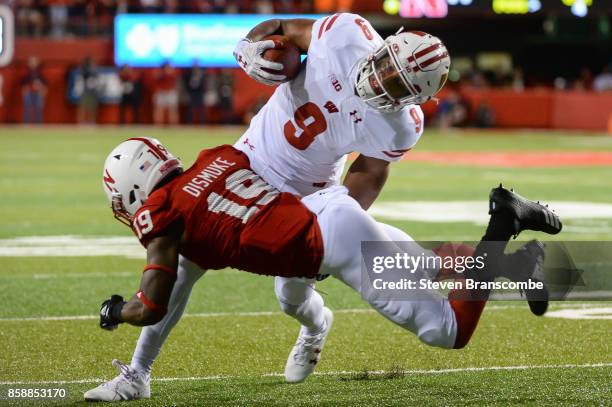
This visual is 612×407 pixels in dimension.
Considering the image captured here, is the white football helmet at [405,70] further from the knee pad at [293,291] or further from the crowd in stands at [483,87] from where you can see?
the crowd in stands at [483,87]

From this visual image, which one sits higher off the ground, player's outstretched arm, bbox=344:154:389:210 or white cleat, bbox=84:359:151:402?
player's outstretched arm, bbox=344:154:389:210

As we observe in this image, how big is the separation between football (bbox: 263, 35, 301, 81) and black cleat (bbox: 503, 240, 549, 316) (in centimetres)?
129

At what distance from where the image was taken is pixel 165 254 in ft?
13.9

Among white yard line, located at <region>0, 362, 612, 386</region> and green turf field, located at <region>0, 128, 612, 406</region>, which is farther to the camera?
white yard line, located at <region>0, 362, 612, 386</region>

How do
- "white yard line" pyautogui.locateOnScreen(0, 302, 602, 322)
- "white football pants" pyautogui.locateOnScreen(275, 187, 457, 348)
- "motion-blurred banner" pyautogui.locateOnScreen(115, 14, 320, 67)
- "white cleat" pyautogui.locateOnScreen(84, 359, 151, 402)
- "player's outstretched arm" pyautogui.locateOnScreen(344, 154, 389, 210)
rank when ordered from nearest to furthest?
1. "white football pants" pyautogui.locateOnScreen(275, 187, 457, 348)
2. "white cleat" pyautogui.locateOnScreen(84, 359, 151, 402)
3. "player's outstretched arm" pyautogui.locateOnScreen(344, 154, 389, 210)
4. "white yard line" pyautogui.locateOnScreen(0, 302, 602, 322)
5. "motion-blurred banner" pyautogui.locateOnScreen(115, 14, 320, 67)

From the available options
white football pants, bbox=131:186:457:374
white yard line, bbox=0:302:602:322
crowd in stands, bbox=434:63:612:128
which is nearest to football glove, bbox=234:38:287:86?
white football pants, bbox=131:186:457:374

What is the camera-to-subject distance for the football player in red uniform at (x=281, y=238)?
4.13 m

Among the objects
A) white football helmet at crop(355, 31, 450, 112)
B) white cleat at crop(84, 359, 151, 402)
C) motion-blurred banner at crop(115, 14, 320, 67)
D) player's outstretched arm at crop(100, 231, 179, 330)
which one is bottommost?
motion-blurred banner at crop(115, 14, 320, 67)

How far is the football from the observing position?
4.81 meters

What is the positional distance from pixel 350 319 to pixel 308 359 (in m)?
1.44

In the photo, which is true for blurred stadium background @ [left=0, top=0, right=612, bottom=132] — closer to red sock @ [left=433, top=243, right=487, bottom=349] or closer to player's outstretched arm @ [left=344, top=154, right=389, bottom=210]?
player's outstretched arm @ [left=344, top=154, right=389, bottom=210]

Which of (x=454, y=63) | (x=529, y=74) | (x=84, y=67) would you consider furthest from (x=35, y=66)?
(x=529, y=74)

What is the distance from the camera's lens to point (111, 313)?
172 inches

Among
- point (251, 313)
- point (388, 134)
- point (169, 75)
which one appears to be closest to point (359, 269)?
point (388, 134)
